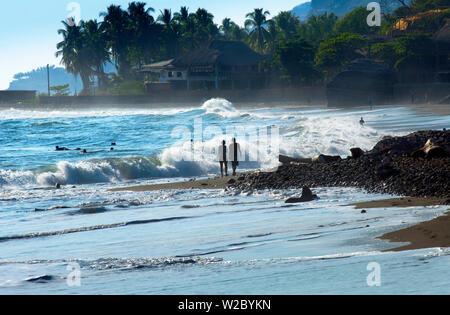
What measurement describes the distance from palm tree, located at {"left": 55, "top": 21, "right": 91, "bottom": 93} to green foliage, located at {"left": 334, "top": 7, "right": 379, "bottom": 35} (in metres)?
42.8

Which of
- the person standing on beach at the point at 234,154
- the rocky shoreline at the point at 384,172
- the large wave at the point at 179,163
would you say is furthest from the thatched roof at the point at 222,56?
the rocky shoreline at the point at 384,172

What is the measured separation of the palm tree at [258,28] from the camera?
3745 inches

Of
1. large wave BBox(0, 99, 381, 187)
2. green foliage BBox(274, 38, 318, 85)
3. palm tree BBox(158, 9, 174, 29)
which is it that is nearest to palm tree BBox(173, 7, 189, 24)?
palm tree BBox(158, 9, 174, 29)

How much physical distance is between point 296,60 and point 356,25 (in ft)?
80.2

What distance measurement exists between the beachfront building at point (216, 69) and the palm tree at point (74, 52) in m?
24.9

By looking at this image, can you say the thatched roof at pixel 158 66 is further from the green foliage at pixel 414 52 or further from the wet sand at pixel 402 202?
the wet sand at pixel 402 202

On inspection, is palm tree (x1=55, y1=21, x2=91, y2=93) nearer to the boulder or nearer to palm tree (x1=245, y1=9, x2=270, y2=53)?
palm tree (x1=245, y1=9, x2=270, y2=53)

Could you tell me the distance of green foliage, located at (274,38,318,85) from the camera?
66.4 m

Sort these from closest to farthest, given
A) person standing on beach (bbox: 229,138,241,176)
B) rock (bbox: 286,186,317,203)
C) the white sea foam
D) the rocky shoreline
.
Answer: the rocky shoreline → rock (bbox: 286,186,317,203) → person standing on beach (bbox: 229,138,241,176) → the white sea foam

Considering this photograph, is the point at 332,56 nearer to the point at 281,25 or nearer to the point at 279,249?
the point at 281,25

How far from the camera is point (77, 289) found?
5.85m

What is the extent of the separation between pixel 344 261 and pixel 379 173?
20.3ft

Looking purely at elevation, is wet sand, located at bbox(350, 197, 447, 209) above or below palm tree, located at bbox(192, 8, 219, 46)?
below
